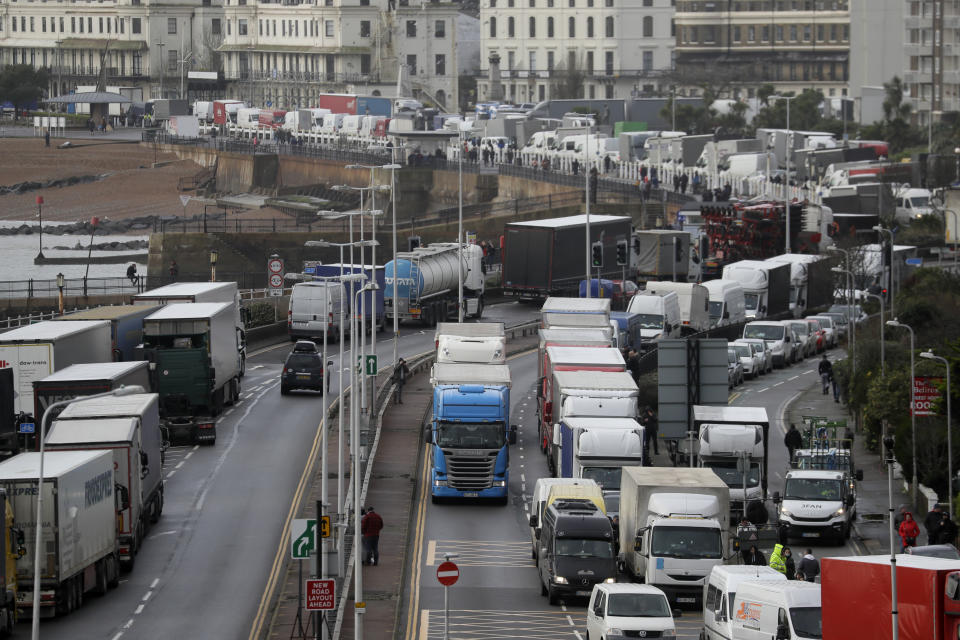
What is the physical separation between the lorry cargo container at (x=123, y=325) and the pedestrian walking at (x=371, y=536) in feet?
59.6

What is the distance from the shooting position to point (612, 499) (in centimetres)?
4172

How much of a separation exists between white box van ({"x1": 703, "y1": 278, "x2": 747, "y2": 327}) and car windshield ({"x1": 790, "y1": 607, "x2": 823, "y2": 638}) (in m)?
40.5

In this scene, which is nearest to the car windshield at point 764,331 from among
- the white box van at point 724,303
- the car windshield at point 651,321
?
the white box van at point 724,303

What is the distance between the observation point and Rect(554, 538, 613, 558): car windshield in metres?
35.9

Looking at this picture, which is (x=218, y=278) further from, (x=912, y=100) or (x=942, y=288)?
(x=912, y=100)

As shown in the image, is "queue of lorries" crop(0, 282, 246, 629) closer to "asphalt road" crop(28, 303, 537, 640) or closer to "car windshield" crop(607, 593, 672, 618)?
"asphalt road" crop(28, 303, 537, 640)

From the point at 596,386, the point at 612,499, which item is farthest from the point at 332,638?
the point at 596,386

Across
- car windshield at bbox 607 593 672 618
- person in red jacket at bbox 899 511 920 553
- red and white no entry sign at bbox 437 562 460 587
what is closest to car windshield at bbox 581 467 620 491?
person in red jacket at bbox 899 511 920 553

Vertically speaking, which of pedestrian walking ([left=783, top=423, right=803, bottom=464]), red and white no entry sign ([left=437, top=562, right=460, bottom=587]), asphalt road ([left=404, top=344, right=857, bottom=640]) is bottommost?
asphalt road ([left=404, top=344, right=857, bottom=640])

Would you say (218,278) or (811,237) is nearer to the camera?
(811,237)

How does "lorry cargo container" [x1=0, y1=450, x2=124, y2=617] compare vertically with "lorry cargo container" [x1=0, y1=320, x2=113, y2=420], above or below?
below

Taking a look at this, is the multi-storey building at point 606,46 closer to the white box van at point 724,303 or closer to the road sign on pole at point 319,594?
the white box van at point 724,303

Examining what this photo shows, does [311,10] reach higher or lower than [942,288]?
higher

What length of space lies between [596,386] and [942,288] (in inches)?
1000
